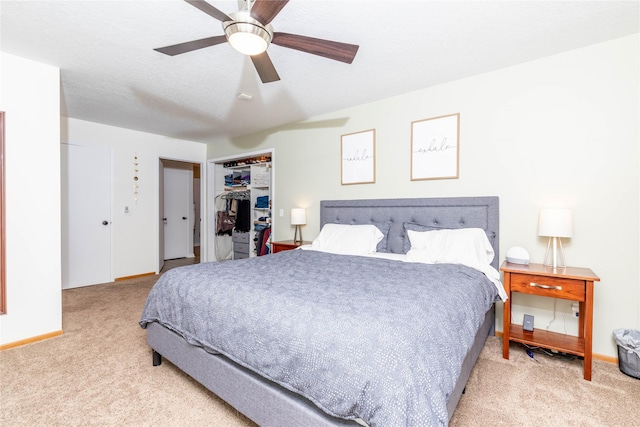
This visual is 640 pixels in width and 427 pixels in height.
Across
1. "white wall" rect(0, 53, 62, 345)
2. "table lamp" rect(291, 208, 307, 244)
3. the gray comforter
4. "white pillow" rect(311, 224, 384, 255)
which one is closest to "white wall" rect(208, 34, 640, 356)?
"white pillow" rect(311, 224, 384, 255)

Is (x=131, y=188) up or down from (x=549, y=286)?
up

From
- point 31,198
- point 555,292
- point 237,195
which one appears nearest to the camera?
point 555,292

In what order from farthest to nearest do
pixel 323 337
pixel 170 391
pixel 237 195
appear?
pixel 237 195 < pixel 170 391 < pixel 323 337

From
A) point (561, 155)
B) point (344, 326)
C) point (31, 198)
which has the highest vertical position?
point (561, 155)

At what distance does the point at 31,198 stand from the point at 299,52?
8.44 ft

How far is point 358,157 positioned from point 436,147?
911 mm

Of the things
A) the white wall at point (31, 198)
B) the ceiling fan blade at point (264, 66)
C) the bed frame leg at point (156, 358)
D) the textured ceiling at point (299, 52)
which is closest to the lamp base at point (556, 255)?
the textured ceiling at point (299, 52)

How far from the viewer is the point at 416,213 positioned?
3049 mm

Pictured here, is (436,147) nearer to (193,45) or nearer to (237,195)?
(193,45)

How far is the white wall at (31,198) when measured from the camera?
2.43m

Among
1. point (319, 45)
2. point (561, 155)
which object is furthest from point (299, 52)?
point (561, 155)

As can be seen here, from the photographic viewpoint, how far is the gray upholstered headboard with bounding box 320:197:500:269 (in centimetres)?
267

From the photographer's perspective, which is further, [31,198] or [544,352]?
[31,198]

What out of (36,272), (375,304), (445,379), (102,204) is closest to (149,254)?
(102,204)
